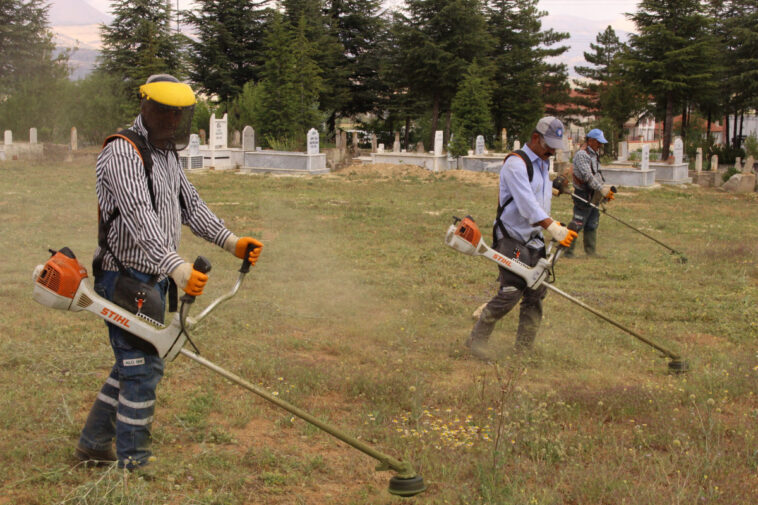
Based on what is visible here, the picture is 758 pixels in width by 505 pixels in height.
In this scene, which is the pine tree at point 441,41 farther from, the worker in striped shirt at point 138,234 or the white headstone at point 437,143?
the worker in striped shirt at point 138,234

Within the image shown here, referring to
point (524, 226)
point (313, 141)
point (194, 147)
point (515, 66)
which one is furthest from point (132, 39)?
point (524, 226)

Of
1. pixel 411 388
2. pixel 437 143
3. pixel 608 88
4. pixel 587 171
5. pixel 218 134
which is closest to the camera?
pixel 411 388

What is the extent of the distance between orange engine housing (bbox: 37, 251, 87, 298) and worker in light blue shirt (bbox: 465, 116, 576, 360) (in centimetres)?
343

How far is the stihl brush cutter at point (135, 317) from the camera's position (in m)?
3.40

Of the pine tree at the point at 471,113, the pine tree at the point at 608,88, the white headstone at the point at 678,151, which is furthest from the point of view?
the pine tree at the point at 608,88

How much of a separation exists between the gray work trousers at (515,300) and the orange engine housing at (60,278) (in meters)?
3.42

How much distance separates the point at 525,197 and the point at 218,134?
23632mm

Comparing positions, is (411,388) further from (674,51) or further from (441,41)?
(441,41)

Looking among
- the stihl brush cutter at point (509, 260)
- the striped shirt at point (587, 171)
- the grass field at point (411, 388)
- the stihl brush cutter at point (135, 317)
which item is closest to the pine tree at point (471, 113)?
the striped shirt at point (587, 171)

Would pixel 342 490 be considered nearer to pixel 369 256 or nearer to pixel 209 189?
pixel 369 256

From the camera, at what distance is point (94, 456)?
3.88m

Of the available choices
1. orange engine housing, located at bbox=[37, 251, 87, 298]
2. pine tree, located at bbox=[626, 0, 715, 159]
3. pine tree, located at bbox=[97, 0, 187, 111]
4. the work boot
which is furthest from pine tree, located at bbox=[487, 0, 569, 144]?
orange engine housing, located at bbox=[37, 251, 87, 298]

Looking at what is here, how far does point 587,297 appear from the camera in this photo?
8.48m

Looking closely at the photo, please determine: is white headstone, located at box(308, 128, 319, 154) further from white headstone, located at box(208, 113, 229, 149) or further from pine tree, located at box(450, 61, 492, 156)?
pine tree, located at box(450, 61, 492, 156)
